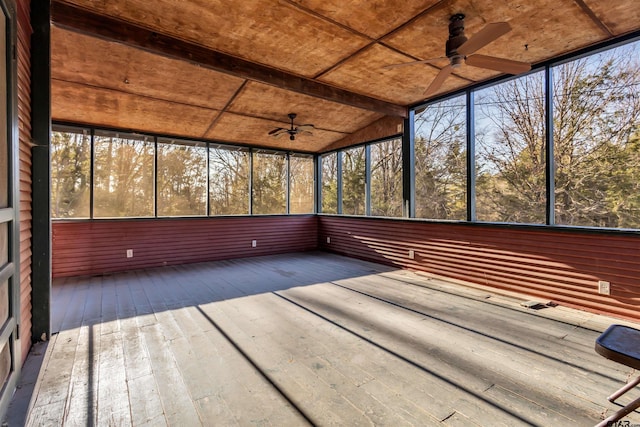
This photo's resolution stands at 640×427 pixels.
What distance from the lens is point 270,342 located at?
8.71ft

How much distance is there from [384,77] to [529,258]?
3135 mm

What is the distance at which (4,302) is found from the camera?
73.9 inches

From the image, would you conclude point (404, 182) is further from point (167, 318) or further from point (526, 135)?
point (167, 318)

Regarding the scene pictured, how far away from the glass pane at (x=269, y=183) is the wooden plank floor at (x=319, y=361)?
3.64 metres

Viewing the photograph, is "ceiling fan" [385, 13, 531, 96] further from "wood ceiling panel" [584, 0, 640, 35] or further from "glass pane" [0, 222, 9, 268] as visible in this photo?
"glass pane" [0, 222, 9, 268]

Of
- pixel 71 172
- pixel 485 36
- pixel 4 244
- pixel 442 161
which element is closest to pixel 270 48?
pixel 485 36

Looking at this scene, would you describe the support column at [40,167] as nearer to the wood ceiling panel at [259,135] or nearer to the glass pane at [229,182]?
the wood ceiling panel at [259,135]

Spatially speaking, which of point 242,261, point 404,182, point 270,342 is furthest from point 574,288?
point 242,261

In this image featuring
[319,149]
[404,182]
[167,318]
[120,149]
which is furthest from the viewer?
[319,149]

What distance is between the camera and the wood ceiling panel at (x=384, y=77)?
3770mm

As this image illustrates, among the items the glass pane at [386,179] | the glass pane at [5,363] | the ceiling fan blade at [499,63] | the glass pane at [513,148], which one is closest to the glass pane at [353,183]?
the glass pane at [386,179]

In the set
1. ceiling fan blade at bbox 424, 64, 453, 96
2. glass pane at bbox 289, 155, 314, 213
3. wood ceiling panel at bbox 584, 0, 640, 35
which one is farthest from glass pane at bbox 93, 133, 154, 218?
wood ceiling panel at bbox 584, 0, 640, 35

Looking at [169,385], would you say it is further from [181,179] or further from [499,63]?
[181,179]

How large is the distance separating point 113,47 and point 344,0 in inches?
103
